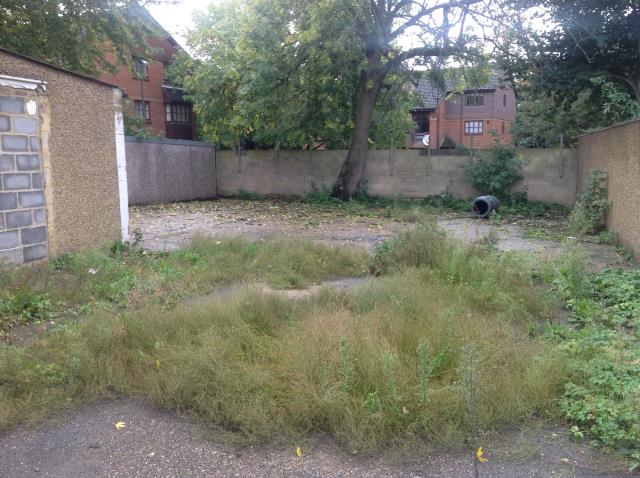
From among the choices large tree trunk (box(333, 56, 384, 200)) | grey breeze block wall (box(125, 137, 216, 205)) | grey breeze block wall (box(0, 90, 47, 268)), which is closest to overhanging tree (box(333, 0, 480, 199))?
large tree trunk (box(333, 56, 384, 200))

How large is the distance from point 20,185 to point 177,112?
99.9 ft

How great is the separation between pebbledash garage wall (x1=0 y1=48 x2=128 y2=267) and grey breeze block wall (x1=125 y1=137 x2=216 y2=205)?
852cm

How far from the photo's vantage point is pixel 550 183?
16.8m

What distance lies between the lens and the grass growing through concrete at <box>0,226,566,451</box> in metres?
3.48

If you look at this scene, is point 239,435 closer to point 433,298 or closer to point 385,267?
point 433,298

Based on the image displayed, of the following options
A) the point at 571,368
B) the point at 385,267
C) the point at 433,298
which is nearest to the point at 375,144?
the point at 385,267

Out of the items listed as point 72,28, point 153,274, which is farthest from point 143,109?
point 153,274

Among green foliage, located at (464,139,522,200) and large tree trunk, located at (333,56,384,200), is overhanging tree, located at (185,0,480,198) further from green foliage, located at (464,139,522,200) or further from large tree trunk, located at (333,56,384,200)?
green foliage, located at (464,139,522,200)

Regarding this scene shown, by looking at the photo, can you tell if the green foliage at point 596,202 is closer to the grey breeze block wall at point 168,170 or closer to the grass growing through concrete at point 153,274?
the grass growing through concrete at point 153,274

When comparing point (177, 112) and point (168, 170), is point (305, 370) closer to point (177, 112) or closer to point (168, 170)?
point (168, 170)

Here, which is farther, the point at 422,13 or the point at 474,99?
the point at 474,99

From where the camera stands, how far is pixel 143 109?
3306cm

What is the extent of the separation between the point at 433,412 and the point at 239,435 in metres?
1.14

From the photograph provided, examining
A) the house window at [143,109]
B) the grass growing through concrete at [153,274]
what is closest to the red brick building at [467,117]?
the house window at [143,109]
